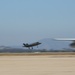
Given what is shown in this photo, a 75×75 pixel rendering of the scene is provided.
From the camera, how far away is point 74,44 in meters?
65.2

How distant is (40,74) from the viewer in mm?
17141

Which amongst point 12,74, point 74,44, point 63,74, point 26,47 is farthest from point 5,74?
point 26,47

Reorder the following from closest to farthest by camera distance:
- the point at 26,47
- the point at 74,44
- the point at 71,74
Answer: the point at 71,74
the point at 74,44
the point at 26,47

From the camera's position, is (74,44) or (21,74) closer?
(21,74)

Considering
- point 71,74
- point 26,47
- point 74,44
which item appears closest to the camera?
point 71,74

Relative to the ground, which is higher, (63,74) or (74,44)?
(74,44)

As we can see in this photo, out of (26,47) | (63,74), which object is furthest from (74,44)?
(26,47)

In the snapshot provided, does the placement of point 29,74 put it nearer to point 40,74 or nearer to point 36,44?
point 40,74

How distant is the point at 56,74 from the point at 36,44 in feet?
386

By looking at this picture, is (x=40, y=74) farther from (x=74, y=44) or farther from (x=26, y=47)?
(x=26, y=47)

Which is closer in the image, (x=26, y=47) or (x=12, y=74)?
(x=12, y=74)

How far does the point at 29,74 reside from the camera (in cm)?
1717

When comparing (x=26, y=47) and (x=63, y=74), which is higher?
(x=26, y=47)

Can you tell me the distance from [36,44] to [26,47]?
Answer: 696cm
